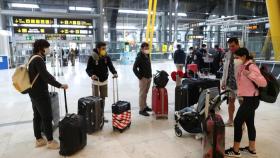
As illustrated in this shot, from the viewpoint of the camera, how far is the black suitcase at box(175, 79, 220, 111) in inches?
176

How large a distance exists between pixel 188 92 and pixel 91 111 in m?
1.82

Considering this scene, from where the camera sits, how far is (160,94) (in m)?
4.52

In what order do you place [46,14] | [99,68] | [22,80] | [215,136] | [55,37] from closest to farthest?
[215,136] < [22,80] < [99,68] < [46,14] < [55,37]

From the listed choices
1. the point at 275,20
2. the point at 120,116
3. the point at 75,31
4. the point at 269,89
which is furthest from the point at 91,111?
the point at 75,31

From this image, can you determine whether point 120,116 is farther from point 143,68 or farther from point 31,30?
point 31,30

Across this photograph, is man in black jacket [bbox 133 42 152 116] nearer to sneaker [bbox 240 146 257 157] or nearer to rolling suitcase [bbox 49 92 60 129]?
rolling suitcase [bbox 49 92 60 129]

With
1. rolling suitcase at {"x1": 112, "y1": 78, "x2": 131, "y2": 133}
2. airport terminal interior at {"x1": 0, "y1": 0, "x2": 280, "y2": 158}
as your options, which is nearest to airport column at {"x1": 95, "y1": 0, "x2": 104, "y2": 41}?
airport terminal interior at {"x1": 0, "y1": 0, "x2": 280, "y2": 158}

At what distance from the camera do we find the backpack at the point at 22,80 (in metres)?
3.07

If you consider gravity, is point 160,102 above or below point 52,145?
above

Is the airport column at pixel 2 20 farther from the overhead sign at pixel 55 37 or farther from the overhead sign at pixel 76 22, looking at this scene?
the overhead sign at pixel 76 22

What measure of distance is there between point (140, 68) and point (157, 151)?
1842 millimetres

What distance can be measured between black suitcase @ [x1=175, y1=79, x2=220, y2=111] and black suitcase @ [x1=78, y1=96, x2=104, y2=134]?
1.44 m

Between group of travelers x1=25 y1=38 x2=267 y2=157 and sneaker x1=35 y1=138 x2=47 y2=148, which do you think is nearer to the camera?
group of travelers x1=25 y1=38 x2=267 y2=157

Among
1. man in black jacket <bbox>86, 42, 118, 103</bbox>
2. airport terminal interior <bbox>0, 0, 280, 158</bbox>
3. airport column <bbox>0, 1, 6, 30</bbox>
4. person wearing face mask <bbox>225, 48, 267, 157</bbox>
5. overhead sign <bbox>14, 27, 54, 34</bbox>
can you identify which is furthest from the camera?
overhead sign <bbox>14, 27, 54, 34</bbox>
